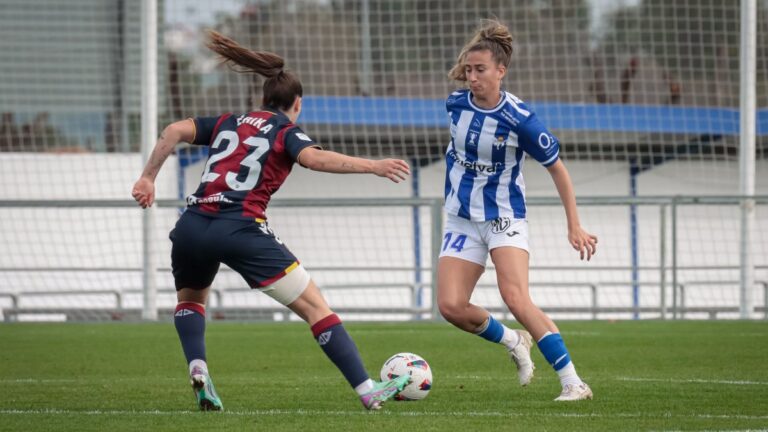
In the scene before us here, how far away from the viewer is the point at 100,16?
945 inches

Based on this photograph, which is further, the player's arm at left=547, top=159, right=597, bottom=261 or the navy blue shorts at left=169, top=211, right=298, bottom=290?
the player's arm at left=547, top=159, right=597, bottom=261

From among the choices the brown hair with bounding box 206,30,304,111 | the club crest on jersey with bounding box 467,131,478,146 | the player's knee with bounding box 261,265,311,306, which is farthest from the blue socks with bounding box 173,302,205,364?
the club crest on jersey with bounding box 467,131,478,146

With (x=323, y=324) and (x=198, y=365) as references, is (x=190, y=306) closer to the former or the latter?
(x=198, y=365)

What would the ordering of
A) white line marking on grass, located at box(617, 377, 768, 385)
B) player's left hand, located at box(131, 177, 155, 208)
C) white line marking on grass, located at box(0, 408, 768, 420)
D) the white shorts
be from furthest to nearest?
1. white line marking on grass, located at box(617, 377, 768, 385)
2. the white shorts
3. player's left hand, located at box(131, 177, 155, 208)
4. white line marking on grass, located at box(0, 408, 768, 420)

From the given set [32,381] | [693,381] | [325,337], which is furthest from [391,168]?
[32,381]

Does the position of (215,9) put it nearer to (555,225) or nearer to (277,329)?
(555,225)

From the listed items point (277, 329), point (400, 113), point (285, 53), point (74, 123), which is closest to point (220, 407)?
point (277, 329)

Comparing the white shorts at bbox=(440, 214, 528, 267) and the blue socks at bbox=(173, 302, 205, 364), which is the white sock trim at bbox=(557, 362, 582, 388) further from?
the blue socks at bbox=(173, 302, 205, 364)

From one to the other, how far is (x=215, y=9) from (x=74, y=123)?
4264mm

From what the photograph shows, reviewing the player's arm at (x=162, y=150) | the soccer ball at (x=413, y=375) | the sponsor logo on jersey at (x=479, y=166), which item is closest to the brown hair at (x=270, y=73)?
the player's arm at (x=162, y=150)

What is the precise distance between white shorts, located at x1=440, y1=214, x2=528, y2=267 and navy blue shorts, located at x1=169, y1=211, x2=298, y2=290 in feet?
4.39

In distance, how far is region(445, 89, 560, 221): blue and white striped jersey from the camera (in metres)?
6.64

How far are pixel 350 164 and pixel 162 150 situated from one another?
101cm

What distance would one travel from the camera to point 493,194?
22.4 feet
